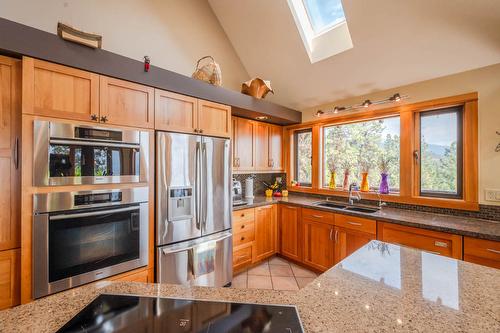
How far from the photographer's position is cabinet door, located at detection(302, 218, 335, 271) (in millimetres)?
2691

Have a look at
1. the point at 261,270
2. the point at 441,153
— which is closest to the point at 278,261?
the point at 261,270

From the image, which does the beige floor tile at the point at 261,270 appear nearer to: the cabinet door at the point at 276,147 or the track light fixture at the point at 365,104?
the cabinet door at the point at 276,147

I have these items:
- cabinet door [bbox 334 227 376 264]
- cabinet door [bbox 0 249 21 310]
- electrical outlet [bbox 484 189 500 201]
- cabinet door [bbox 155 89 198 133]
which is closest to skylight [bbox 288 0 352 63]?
cabinet door [bbox 155 89 198 133]

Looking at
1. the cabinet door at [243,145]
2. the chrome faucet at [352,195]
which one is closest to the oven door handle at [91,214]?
the cabinet door at [243,145]

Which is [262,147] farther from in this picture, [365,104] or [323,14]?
[323,14]

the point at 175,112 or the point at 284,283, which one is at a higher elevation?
the point at 175,112

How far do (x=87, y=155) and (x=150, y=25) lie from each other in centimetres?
180

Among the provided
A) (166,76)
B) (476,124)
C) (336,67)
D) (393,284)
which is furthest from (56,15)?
(476,124)

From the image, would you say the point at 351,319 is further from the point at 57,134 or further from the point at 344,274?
the point at 57,134

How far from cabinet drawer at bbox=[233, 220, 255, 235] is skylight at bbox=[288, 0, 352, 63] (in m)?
2.30

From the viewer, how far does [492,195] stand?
2057mm

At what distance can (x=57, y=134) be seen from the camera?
148 cm

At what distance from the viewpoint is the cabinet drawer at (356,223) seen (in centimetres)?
232

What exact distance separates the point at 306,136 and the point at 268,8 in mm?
1988
